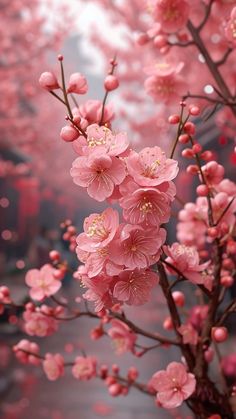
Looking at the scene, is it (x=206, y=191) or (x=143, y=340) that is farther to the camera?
(x=143, y=340)

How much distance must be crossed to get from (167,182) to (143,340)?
21.2 feet

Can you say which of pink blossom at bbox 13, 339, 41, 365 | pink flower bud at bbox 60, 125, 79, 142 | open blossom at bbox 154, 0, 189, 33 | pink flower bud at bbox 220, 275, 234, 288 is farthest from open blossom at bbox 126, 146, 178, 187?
pink blossom at bbox 13, 339, 41, 365

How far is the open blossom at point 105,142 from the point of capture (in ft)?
3.33

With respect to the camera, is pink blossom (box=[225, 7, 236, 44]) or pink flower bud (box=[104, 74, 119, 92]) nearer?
pink flower bud (box=[104, 74, 119, 92])

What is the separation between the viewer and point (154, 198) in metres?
1.01

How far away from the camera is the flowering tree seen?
102 centimetres

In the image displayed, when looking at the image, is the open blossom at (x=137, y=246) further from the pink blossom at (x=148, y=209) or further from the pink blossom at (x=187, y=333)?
the pink blossom at (x=187, y=333)

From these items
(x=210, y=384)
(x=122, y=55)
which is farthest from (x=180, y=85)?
(x=122, y=55)

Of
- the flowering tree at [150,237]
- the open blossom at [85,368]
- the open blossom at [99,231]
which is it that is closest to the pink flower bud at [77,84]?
the flowering tree at [150,237]

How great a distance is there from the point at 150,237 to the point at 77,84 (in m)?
0.45

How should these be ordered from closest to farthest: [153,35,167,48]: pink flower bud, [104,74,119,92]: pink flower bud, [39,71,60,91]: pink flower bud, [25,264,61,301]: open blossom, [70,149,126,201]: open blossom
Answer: [70,149,126,201]: open blossom → [39,71,60,91]: pink flower bud → [104,74,119,92]: pink flower bud → [25,264,61,301]: open blossom → [153,35,167,48]: pink flower bud

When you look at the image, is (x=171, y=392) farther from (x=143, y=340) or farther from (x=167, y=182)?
(x=143, y=340)

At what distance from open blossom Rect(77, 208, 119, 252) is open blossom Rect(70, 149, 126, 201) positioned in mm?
44

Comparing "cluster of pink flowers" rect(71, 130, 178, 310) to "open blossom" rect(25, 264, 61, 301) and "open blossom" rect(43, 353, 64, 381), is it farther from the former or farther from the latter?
"open blossom" rect(43, 353, 64, 381)
